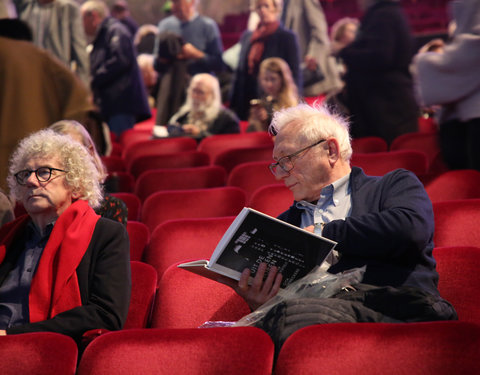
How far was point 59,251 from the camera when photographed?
1.78 metres

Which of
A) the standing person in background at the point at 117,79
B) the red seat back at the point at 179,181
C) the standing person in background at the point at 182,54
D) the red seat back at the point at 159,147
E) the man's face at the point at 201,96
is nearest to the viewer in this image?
the red seat back at the point at 179,181

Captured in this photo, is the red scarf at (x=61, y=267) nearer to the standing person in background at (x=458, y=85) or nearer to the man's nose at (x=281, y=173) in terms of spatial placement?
the man's nose at (x=281, y=173)

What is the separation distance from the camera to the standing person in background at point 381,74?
3.90 metres

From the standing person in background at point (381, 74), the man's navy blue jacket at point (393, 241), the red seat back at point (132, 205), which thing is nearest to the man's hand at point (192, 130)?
the standing person in background at point (381, 74)

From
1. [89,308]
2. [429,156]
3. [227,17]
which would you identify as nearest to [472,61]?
[429,156]

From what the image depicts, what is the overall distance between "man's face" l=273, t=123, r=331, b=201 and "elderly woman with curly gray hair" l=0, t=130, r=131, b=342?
46 centimetres

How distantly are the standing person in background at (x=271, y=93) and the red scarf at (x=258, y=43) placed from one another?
41.5 inches

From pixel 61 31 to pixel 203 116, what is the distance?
182cm

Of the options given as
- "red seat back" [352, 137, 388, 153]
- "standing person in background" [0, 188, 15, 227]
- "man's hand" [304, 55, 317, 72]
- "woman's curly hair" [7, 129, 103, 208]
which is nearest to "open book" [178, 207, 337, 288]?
"woman's curly hair" [7, 129, 103, 208]

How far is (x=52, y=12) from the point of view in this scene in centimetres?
568

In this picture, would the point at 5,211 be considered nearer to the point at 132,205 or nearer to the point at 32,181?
the point at 32,181

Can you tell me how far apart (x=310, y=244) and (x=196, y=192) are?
120 centimetres

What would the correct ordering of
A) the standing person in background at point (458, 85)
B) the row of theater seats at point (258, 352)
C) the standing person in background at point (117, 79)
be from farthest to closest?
the standing person in background at point (117, 79) → the standing person in background at point (458, 85) → the row of theater seats at point (258, 352)

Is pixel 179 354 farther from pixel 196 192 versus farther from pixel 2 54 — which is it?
pixel 2 54
